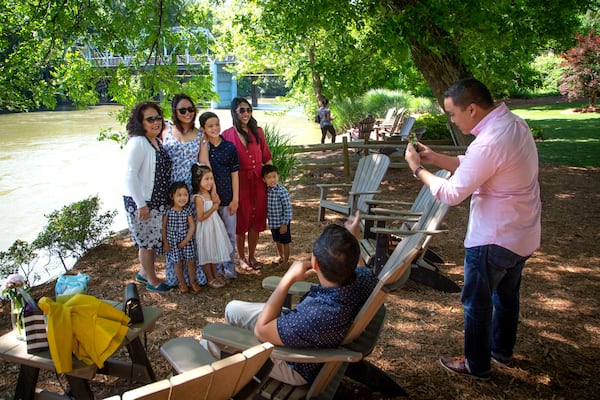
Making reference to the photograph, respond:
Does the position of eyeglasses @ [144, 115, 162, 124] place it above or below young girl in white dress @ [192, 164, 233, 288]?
above

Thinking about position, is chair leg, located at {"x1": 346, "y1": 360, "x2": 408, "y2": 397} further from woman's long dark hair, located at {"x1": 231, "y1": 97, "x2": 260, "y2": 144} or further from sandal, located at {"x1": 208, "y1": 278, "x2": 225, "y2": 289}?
woman's long dark hair, located at {"x1": 231, "y1": 97, "x2": 260, "y2": 144}

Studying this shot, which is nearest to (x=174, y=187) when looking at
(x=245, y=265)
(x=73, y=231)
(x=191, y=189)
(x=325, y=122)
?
(x=191, y=189)

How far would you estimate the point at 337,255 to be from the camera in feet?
7.50

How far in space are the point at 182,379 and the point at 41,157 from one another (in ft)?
62.7

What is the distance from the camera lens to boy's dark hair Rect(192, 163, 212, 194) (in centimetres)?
429

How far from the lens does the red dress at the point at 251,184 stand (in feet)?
15.6

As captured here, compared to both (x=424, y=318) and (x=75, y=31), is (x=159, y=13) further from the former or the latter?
(x=424, y=318)

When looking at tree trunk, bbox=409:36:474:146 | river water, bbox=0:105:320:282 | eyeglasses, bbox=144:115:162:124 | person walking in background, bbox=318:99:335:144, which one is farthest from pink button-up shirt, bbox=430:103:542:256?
person walking in background, bbox=318:99:335:144

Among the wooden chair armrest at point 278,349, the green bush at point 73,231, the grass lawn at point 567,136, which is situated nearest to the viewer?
the wooden chair armrest at point 278,349

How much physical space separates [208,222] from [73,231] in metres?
2.32

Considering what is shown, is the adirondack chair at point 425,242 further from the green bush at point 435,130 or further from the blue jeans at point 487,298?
the green bush at point 435,130

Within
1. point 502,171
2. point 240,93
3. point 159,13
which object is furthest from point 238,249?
point 240,93

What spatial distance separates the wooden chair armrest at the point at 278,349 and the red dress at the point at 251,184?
2.47 meters

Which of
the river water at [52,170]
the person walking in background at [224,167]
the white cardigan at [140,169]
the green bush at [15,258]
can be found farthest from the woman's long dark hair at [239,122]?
the river water at [52,170]
